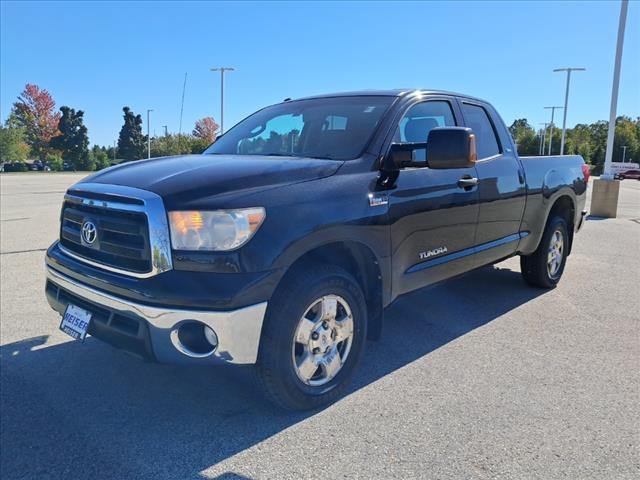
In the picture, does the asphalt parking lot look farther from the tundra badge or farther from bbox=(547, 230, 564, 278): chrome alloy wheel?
bbox=(547, 230, 564, 278): chrome alloy wheel

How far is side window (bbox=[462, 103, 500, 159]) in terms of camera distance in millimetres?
4395

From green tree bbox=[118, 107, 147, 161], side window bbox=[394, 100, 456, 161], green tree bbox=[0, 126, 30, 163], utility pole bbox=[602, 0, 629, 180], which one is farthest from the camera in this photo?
green tree bbox=[0, 126, 30, 163]

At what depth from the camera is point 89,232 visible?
9.55 ft

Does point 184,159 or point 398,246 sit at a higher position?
point 184,159

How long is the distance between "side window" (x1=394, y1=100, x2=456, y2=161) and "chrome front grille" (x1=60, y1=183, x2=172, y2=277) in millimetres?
1713

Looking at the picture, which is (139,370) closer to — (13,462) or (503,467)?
(13,462)

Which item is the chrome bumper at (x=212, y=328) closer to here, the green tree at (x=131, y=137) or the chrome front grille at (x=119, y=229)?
the chrome front grille at (x=119, y=229)

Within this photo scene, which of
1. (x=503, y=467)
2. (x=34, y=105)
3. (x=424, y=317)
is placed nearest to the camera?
(x=503, y=467)

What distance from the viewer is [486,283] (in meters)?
5.93

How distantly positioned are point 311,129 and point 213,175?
1.25 meters

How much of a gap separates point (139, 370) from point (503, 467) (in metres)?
2.37

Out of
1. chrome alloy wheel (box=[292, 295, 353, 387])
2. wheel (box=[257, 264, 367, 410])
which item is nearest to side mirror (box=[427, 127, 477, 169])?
wheel (box=[257, 264, 367, 410])

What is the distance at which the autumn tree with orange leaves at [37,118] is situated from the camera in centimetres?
7669

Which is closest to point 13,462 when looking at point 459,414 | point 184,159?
point 184,159
